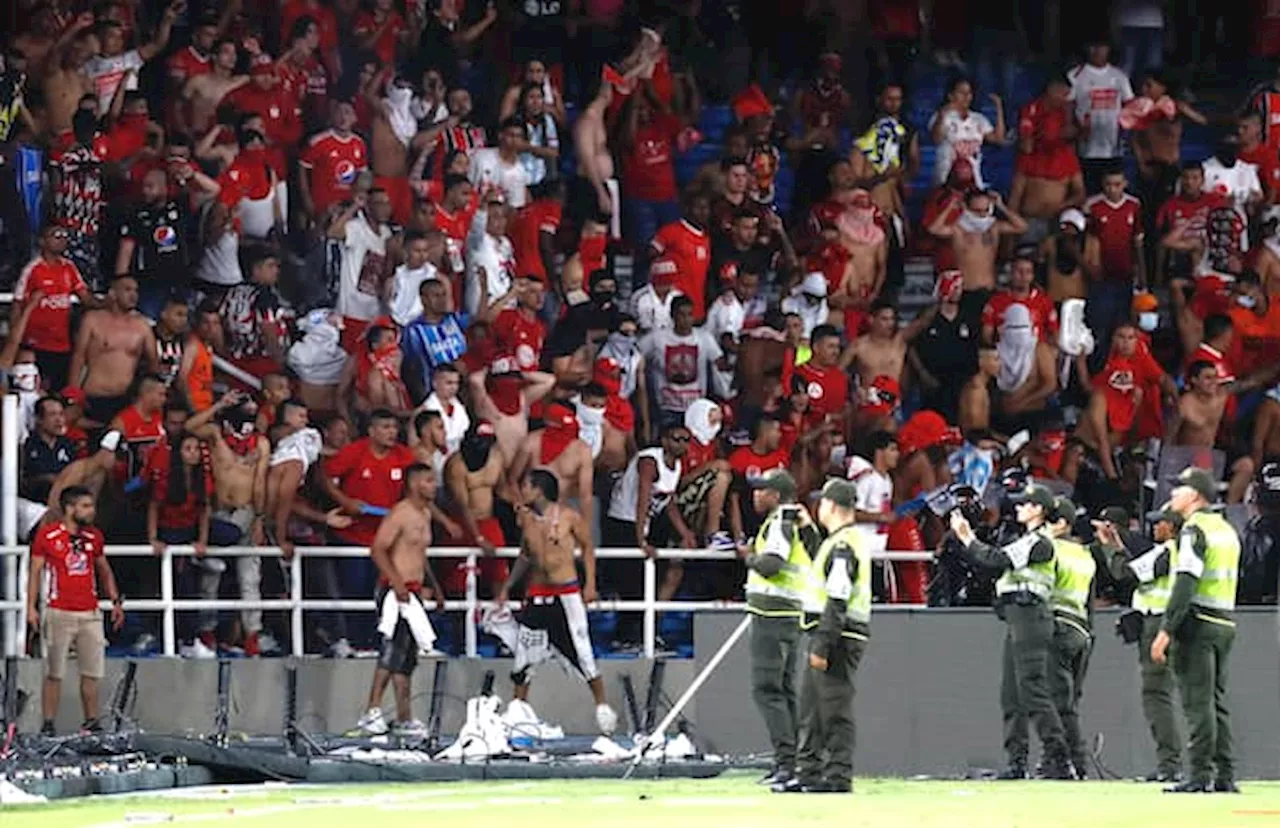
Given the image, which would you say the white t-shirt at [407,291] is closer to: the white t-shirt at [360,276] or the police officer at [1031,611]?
the white t-shirt at [360,276]

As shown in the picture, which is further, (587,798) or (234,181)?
(234,181)

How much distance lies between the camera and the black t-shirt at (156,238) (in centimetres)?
2434

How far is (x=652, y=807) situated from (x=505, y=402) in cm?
704

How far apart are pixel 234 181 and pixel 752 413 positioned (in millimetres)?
4057

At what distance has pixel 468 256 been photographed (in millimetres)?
25125

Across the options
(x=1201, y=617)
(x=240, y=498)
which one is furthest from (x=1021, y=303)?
(x=1201, y=617)

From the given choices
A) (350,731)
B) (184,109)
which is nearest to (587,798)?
(350,731)

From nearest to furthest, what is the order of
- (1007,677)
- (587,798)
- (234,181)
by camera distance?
(587,798)
(1007,677)
(234,181)

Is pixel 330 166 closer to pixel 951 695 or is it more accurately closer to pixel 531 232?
pixel 531 232

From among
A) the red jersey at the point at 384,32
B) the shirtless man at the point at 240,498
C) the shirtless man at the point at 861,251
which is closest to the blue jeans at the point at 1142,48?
the shirtless man at the point at 861,251

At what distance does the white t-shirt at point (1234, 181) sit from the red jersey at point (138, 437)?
8624 mm

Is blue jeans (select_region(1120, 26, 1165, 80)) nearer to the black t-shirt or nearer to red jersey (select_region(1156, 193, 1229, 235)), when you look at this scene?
red jersey (select_region(1156, 193, 1229, 235))

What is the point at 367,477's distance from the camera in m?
23.5

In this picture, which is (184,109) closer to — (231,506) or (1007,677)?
(231,506)
